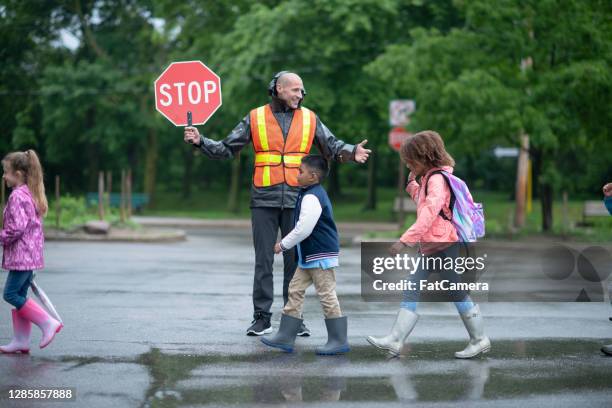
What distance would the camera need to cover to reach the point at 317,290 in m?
7.59

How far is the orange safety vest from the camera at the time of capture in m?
8.27

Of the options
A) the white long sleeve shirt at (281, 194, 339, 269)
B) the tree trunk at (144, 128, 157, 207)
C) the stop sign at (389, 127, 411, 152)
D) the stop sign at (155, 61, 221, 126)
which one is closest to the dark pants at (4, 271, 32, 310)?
the white long sleeve shirt at (281, 194, 339, 269)

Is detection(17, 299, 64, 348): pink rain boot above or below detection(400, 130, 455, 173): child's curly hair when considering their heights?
below

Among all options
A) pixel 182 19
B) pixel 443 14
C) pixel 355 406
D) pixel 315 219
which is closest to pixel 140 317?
pixel 315 219

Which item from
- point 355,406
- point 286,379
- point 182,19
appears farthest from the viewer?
point 182,19

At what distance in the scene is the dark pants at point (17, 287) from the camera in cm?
729

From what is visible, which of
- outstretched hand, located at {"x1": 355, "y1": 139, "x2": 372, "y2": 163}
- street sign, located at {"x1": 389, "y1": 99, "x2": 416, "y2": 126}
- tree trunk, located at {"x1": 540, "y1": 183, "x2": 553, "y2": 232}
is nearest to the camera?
outstretched hand, located at {"x1": 355, "y1": 139, "x2": 372, "y2": 163}

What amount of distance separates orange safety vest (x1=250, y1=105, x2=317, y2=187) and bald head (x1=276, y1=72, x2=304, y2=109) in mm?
128

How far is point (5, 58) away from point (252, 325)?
3852 cm

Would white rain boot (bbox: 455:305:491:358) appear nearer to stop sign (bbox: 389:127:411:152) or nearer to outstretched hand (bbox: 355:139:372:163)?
outstretched hand (bbox: 355:139:372:163)

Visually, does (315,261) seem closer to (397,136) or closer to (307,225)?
(307,225)

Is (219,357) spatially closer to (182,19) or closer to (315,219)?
(315,219)

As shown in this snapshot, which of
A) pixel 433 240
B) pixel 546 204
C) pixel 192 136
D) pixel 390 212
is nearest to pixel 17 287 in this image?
pixel 192 136

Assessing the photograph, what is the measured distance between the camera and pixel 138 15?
1693 inches
